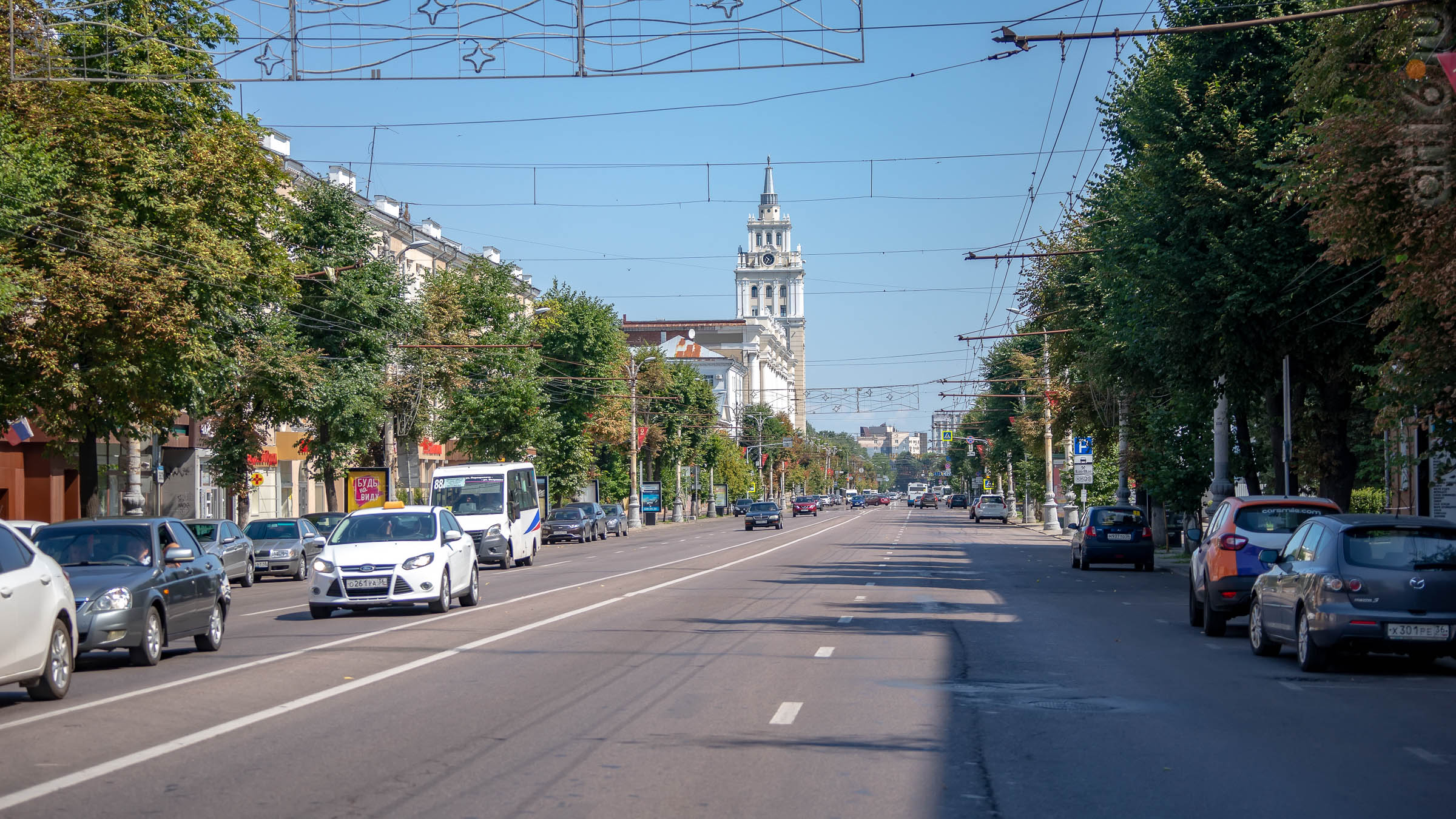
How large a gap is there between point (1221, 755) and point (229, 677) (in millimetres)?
8768

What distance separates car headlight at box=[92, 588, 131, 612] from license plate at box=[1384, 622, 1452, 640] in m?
12.0

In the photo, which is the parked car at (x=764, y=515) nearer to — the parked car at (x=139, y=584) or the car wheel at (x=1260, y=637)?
the parked car at (x=139, y=584)

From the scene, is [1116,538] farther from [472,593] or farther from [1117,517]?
[472,593]

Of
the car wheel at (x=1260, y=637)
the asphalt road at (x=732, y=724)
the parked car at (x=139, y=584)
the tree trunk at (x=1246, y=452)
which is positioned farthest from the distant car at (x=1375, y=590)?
the tree trunk at (x=1246, y=452)

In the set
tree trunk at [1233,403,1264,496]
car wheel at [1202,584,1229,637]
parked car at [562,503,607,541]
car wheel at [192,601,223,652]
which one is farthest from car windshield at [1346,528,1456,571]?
parked car at [562,503,607,541]

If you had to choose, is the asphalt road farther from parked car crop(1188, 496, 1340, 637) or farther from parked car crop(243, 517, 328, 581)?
parked car crop(243, 517, 328, 581)

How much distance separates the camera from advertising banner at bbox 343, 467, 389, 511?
47.0 m

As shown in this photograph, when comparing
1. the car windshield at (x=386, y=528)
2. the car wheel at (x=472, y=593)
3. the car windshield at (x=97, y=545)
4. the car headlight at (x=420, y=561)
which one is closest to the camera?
the car windshield at (x=97, y=545)

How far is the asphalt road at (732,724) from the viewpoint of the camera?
759cm

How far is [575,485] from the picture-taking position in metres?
72.8

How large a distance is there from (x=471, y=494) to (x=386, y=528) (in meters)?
19.8

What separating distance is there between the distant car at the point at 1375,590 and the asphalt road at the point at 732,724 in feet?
1.41

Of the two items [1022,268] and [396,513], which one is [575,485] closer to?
[1022,268]

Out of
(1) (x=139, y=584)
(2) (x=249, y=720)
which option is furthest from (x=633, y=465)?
(2) (x=249, y=720)
